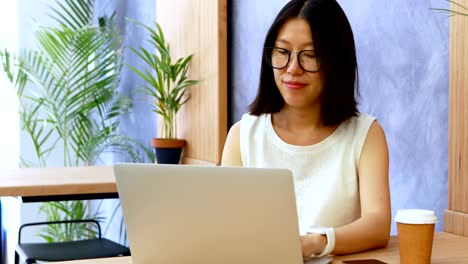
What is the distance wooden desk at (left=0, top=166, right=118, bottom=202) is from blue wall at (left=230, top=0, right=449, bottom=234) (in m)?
1.17

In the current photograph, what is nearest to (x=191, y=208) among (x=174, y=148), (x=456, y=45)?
(x=456, y=45)

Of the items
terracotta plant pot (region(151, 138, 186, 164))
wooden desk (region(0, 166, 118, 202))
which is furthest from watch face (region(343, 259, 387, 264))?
terracotta plant pot (region(151, 138, 186, 164))

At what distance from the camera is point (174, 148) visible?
4359mm

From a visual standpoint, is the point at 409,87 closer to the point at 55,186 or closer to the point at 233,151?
the point at 233,151

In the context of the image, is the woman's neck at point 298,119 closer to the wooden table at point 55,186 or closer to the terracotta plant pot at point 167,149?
the wooden table at point 55,186

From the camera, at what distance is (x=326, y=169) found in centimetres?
220

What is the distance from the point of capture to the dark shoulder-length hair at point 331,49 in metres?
2.12

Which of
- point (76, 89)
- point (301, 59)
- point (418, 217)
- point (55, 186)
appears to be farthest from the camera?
point (76, 89)

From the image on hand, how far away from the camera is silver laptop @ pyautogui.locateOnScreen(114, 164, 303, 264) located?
1.47m

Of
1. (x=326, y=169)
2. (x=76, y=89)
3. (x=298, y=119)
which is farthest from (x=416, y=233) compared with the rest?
(x=76, y=89)

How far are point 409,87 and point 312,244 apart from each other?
1.08 meters

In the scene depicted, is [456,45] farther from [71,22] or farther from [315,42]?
[71,22]

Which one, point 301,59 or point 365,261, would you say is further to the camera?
point 301,59

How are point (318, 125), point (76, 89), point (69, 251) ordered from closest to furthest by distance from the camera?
point (318, 125) → point (69, 251) → point (76, 89)
